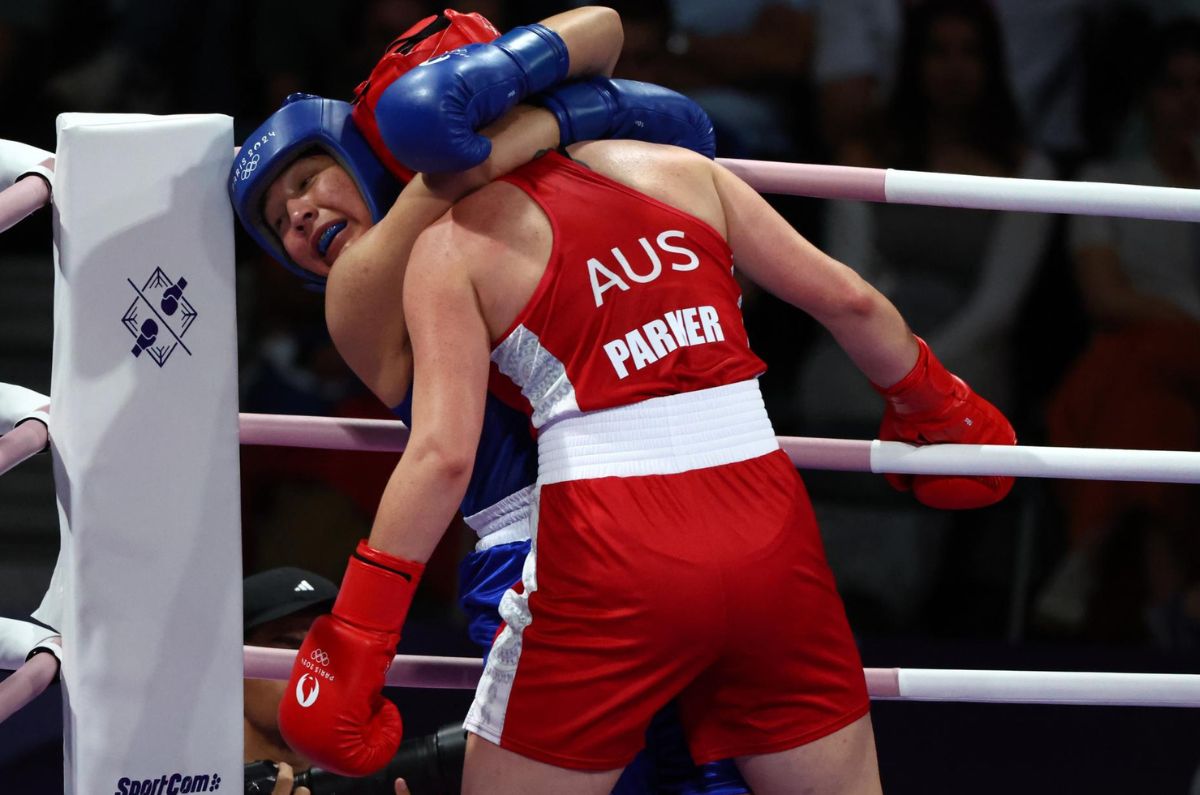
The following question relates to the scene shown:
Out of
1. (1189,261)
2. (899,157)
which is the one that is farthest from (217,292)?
(1189,261)

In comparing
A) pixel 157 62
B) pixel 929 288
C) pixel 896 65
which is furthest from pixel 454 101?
pixel 157 62

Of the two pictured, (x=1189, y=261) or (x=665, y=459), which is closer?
(x=665, y=459)

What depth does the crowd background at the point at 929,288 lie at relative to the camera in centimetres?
337

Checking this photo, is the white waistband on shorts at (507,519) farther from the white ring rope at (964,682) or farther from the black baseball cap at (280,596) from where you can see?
the black baseball cap at (280,596)

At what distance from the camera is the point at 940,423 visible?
5.86 ft

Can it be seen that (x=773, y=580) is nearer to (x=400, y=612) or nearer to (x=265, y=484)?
(x=400, y=612)

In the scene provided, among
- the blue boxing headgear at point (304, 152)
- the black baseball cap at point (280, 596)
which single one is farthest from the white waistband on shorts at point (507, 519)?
the black baseball cap at point (280, 596)

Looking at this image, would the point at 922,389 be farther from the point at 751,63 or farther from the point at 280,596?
the point at 751,63

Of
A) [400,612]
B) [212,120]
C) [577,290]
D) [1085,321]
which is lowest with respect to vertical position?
[1085,321]

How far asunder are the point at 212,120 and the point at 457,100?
0.29 m

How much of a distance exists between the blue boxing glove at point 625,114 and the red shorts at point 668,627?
0.40 m

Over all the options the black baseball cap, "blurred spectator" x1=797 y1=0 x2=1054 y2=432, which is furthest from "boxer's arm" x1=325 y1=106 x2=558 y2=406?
"blurred spectator" x1=797 y1=0 x2=1054 y2=432

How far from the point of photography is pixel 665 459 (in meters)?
1.51

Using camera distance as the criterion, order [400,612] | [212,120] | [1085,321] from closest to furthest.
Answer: [400,612]
[212,120]
[1085,321]
